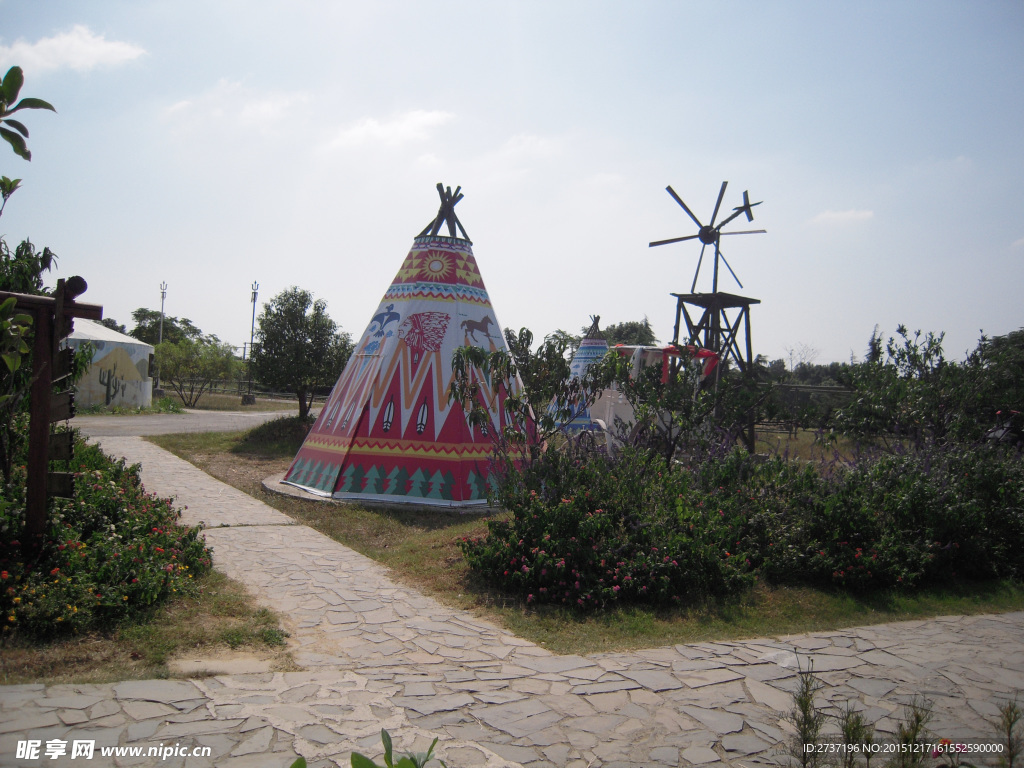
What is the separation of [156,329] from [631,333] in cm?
3808

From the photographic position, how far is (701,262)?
1623 centimetres

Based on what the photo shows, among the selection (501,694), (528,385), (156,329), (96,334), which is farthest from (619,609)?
(156,329)

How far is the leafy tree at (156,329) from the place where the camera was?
51.5 m

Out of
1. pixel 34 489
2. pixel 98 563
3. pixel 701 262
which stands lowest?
pixel 98 563

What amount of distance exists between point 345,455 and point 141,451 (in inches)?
281

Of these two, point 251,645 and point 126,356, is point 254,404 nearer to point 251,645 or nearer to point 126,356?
point 126,356

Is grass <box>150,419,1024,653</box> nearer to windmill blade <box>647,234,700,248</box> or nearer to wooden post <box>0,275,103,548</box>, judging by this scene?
wooden post <box>0,275,103,548</box>

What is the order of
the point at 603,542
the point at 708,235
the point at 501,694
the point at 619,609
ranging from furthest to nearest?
the point at 708,235, the point at 603,542, the point at 619,609, the point at 501,694

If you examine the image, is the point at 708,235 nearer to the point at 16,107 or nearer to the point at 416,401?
the point at 416,401

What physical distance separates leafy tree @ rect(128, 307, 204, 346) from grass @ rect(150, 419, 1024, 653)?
152 ft

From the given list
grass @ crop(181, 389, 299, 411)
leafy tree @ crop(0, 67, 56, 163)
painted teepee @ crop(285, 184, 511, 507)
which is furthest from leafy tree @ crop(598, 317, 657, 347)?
leafy tree @ crop(0, 67, 56, 163)

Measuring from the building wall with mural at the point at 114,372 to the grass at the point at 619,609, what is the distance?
2130 cm

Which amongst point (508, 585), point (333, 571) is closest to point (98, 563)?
point (333, 571)

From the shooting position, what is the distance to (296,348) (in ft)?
62.3
